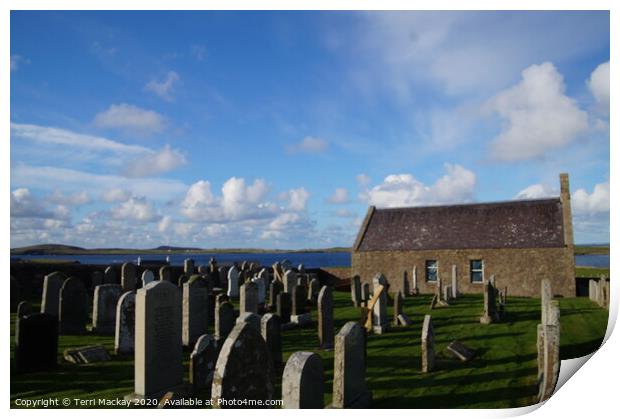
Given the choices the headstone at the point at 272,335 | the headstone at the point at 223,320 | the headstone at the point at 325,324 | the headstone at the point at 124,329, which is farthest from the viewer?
the headstone at the point at 223,320

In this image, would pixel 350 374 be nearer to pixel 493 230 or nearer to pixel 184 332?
pixel 184 332

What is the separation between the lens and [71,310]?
47.0ft

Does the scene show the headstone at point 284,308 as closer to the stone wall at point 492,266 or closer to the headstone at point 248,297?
the headstone at point 248,297

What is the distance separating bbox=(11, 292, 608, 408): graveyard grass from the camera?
Result: 8133mm

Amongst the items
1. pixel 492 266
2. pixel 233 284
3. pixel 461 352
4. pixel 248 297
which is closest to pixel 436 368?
pixel 461 352

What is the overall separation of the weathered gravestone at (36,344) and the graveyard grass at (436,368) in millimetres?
263

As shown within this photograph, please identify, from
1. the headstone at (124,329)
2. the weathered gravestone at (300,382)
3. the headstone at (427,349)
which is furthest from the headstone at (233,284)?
the weathered gravestone at (300,382)

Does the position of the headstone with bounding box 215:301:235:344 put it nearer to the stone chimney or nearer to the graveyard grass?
the graveyard grass

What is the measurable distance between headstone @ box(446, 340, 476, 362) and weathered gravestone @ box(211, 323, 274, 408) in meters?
5.50

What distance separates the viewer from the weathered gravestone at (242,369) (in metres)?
5.70

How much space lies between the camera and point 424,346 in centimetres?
944

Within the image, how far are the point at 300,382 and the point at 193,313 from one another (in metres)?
7.45

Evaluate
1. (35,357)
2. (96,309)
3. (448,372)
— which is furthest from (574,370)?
(96,309)

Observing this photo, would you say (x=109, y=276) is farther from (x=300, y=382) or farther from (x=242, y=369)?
(x=300, y=382)
